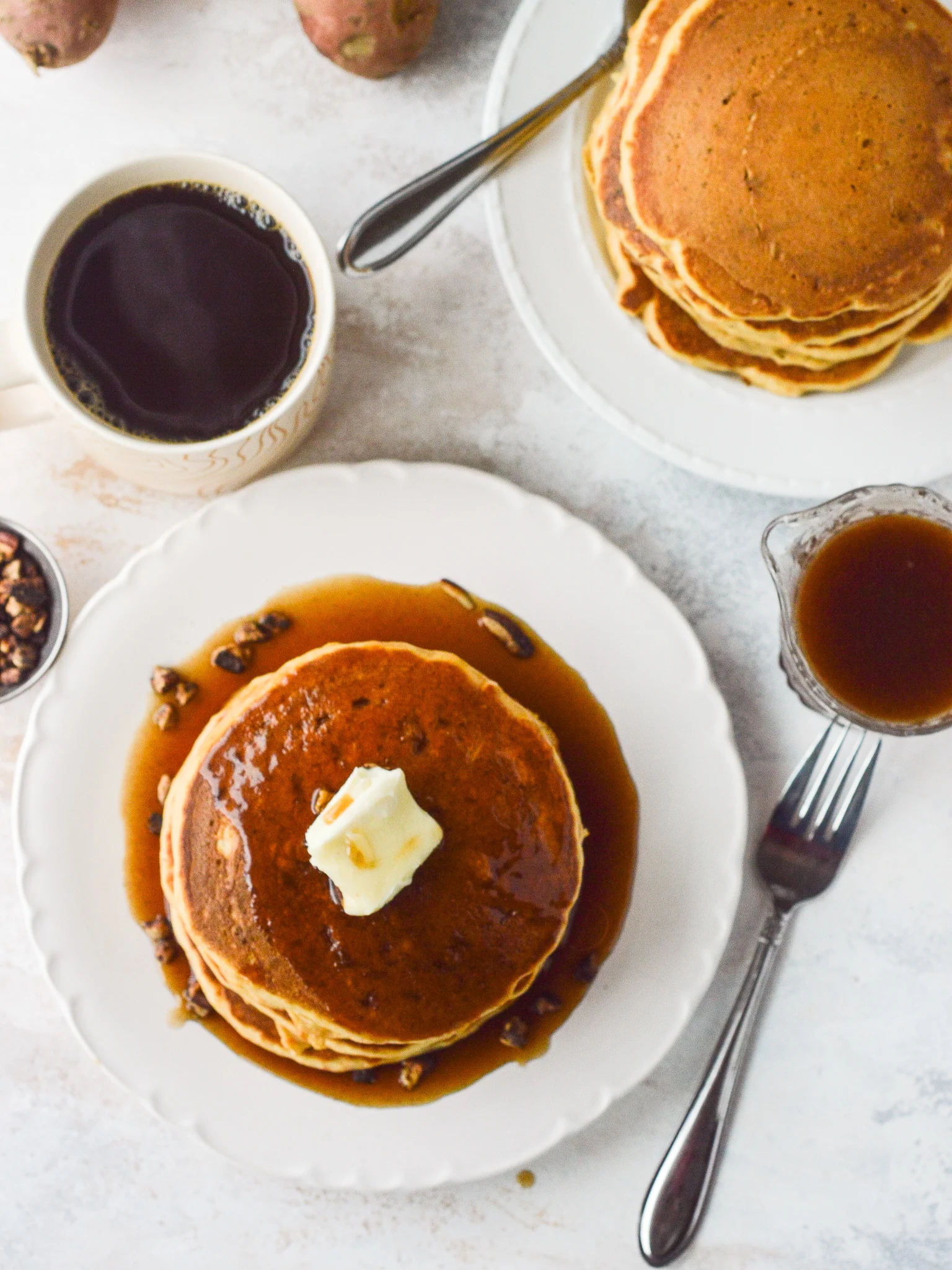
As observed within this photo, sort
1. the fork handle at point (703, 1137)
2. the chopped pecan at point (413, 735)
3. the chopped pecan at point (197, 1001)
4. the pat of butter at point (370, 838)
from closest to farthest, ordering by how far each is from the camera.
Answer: the pat of butter at point (370, 838)
the chopped pecan at point (413, 735)
the chopped pecan at point (197, 1001)
the fork handle at point (703, 1137)

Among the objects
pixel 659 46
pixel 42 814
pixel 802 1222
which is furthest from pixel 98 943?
pixel 659 46

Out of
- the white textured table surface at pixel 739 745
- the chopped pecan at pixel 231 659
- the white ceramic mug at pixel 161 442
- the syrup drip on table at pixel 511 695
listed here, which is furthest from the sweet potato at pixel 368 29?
the chopped pecan at pixel 231 659

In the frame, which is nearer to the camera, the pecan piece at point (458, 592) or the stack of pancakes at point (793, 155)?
the stack of pancakes at point (793, 155)

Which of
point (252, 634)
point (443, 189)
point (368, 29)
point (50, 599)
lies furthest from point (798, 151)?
point (50, 599)

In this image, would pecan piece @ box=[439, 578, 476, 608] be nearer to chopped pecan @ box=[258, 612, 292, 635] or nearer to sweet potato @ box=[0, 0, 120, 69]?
chopped pecan @ box=[258, 612, 292, 635]

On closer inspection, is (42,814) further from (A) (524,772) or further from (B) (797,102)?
(B) (797,102)

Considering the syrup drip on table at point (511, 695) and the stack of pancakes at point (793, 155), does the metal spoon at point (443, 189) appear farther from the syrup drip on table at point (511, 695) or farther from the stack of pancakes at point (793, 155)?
the syrup drip on table at point (511, 695)

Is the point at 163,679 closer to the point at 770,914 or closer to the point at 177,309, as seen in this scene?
the point at 177,309
